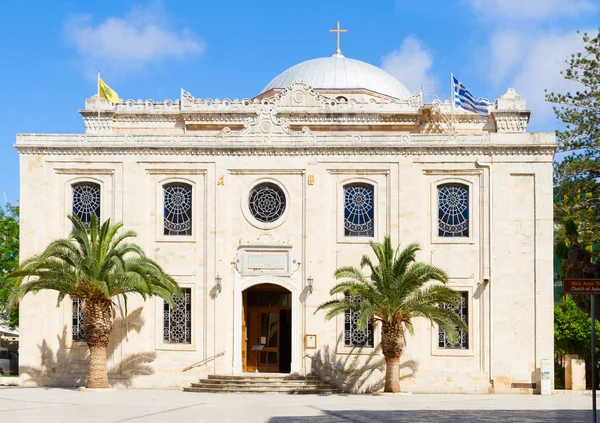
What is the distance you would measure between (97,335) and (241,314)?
4.60 metres

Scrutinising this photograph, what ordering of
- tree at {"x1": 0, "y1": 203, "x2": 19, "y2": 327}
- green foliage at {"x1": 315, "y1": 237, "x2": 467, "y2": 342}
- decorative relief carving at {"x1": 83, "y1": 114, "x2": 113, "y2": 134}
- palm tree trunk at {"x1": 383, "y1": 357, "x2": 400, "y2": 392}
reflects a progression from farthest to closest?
1. tree at {"x1": 0, "y1": 203, "x2": 19, "y2": 327}
2. decorative relief carving at {"x1": 83, "y1": 114, "x2": 113, "y2": 134}
3. palm tree trunk at {"x1": 383, "y1": 357, "x2": 400, "y2": 392}
4. green foliage at {"x1": 315, "y1": 237, "x2": 467, "y2": 342}

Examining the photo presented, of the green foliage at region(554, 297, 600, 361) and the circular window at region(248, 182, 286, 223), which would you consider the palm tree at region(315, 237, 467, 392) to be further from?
the green foliage at region(554, 297, 600, 361)

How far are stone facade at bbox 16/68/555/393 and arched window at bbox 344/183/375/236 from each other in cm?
20

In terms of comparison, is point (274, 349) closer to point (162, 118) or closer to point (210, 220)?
point (210, 220)

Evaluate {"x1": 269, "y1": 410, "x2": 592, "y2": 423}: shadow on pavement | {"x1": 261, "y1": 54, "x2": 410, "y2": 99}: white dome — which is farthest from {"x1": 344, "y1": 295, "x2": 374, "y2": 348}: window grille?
{"x1": 261, "y1": 54, "x2": 410, "y2": 99}: white dome

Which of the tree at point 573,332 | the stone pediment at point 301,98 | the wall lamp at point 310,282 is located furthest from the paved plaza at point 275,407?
the stone pediment at point 301,98

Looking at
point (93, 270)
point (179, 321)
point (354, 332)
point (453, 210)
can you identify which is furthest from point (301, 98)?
point (93, 270)

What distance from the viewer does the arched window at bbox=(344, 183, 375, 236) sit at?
28547 mm

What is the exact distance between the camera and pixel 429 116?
104 feet

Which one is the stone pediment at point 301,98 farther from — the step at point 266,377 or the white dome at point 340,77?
the step at point 266,377

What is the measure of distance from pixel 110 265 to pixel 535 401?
1245cm

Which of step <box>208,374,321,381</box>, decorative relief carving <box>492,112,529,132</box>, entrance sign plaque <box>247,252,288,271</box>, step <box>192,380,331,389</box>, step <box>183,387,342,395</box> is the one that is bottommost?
step <box>183,387,342,395</box>

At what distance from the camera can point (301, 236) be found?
28453 millimetres

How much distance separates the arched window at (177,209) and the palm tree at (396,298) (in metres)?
5.45
